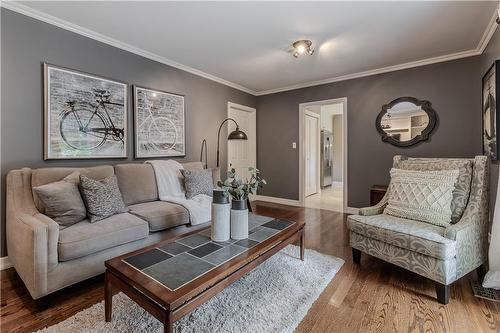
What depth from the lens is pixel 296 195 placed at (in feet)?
16.2

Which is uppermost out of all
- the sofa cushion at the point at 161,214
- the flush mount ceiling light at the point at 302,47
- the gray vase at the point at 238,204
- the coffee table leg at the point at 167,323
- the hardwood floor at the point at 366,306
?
the flush mount ceiling light at the point at 302,47

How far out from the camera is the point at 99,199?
214 centimetres

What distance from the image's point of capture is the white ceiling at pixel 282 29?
224 centimetres

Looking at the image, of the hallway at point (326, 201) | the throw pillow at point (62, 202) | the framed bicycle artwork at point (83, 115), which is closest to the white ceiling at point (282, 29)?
the framed bicycle artwork at point (83, 115)

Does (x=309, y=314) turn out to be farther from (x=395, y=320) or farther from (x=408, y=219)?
(x=408, y=219)

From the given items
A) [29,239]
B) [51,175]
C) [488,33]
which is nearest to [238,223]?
[29,239]

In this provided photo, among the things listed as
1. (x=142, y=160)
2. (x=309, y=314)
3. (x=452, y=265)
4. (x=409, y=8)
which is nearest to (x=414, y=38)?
(x=409, y=8)

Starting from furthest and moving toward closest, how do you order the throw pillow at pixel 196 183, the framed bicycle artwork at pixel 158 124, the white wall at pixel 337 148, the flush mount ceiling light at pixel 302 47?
1. the white wall at pixel 337 148
2. the framed bicycle artwork at pixel 158 124
3. the throw pillow at pixel 196 183
4. the flush mount ceiling light at pixel 302 47

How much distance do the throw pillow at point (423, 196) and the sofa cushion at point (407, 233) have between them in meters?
0.07

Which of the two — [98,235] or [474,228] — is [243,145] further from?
[474,228]

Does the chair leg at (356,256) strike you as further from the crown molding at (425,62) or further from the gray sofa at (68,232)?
the crown molding at (425,62)

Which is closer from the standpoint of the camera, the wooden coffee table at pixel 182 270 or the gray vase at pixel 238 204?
the wooden coffee table at pixel 182 270

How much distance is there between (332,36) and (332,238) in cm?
240

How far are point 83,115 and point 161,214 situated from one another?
1.42 metres
